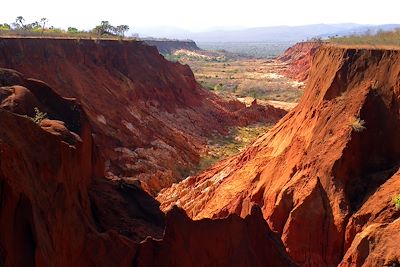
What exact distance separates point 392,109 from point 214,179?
10.9 meters

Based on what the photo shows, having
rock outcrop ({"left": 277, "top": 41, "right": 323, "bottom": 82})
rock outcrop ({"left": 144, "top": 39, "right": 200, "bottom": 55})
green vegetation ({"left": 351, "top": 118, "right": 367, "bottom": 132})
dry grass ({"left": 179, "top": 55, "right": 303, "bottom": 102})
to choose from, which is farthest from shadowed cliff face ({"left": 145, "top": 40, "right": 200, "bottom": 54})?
green vegetation ({"left": 351, "top": 118, "right": 367, "bottom": 132})

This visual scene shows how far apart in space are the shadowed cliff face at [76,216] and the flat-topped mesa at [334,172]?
385 cm

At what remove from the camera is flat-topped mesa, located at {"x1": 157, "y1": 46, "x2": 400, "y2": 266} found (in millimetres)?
19125

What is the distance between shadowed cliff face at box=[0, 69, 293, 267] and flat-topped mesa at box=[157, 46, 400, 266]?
152 inches

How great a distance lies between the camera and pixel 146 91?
5184 cm

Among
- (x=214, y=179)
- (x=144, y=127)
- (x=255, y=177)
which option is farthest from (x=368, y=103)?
(x=144, y=127)

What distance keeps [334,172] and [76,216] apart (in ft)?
37.4

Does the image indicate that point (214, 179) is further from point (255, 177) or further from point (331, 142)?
point (331, 142)

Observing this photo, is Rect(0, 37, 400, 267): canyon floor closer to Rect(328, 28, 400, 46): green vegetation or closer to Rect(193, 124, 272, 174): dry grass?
Rect(193, 124, 272, 174): dry grass

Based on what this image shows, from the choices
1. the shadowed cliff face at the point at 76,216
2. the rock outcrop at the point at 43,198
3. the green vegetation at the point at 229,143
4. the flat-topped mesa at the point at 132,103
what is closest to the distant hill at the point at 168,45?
the flat-topped mesa at the point at 132,103

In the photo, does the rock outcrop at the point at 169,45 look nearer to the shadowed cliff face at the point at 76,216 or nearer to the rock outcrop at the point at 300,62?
the rock outcrop at the point at 300,62

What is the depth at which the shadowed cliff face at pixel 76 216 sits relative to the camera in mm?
10828

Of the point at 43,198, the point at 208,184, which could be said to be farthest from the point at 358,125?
the point at 43,198

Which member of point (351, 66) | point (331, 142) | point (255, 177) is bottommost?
point (255, 177)
